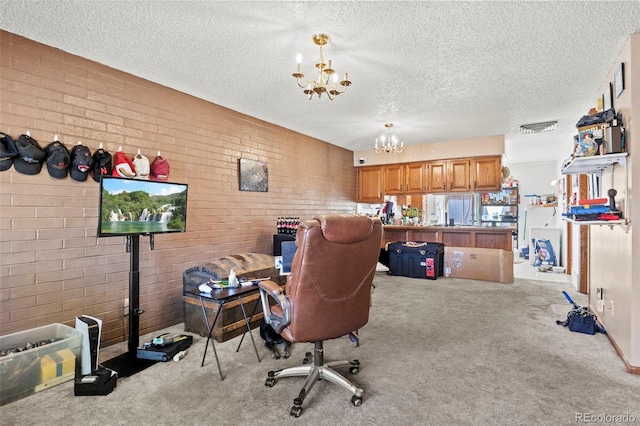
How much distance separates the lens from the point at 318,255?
1976 mm

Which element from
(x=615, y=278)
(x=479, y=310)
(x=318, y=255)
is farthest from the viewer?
A: (x=479, y=310)

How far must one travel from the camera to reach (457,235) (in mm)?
6402

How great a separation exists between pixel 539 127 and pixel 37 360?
664 centimetres

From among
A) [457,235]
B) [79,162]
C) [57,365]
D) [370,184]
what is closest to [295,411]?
[57,365]

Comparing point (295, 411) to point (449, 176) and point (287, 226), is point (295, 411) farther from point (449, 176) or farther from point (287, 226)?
point (449, 176)

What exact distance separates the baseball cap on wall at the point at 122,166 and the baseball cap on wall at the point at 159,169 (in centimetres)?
25

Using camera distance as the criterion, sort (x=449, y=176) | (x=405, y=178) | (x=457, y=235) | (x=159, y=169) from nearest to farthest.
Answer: (x=159, y=169) < (x=457, y=235) < (x=449, y=176) < (x=405, y=178)

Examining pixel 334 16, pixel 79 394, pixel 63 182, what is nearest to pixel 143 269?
pixel 63 182

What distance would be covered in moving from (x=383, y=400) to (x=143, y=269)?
2617 millimetres

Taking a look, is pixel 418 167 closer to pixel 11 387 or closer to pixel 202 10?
pixel 202 10

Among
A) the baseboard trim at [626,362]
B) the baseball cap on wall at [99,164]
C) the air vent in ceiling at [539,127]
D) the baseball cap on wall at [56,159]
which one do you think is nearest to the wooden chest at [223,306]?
the baseball cap on wall at [99,164]

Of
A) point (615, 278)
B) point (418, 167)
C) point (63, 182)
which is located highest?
point (418, 167)

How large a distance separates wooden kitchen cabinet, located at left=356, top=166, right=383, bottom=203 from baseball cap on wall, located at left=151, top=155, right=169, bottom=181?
4.85 meters

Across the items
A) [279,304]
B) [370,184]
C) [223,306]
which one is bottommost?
[223,306]
